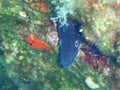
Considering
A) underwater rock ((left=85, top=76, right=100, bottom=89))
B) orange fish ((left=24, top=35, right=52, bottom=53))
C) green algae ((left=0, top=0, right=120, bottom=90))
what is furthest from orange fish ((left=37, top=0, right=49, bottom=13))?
underwater rock ((left=85, top=76, right=100, bottom=89))

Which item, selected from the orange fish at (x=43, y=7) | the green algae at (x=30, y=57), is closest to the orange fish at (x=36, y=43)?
the green algae at (x=30, y=57)

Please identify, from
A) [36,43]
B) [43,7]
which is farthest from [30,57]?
[43,7]

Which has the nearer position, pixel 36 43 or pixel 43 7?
pixel 36 43

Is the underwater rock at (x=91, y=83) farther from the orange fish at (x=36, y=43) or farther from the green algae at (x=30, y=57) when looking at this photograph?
the orange fish at (x=36, y=43)

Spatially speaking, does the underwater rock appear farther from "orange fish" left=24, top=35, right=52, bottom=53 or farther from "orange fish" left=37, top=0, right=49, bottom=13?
"orange fish" left=37, top=0, right=49, bottom=13

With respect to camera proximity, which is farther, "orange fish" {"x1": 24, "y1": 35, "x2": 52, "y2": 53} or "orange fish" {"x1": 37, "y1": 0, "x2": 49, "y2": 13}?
"orange fish" {"x1": 37, "y1": 0, "x2": 49, "y2": 13}

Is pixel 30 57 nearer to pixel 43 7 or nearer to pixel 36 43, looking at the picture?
pixel 36 43

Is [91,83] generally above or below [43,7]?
below

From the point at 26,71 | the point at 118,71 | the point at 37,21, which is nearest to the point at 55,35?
the point at 37,21
